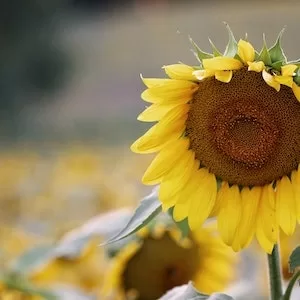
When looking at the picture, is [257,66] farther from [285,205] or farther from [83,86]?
[83,86]

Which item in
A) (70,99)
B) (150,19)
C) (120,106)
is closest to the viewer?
(120,106)

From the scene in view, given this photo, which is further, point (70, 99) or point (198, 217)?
point (70, 99)

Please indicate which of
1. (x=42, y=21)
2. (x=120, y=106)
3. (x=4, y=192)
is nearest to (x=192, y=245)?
(x=4, y=192)

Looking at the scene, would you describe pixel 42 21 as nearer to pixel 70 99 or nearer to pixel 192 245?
pixel 70 99

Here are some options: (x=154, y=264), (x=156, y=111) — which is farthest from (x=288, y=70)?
(x=154, y=264)

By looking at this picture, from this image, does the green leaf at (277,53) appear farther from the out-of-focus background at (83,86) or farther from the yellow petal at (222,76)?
the out-of-focus background at (83,86)

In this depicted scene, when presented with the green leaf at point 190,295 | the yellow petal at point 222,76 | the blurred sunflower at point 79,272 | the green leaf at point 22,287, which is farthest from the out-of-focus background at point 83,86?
the yellow petal at point 222,76
